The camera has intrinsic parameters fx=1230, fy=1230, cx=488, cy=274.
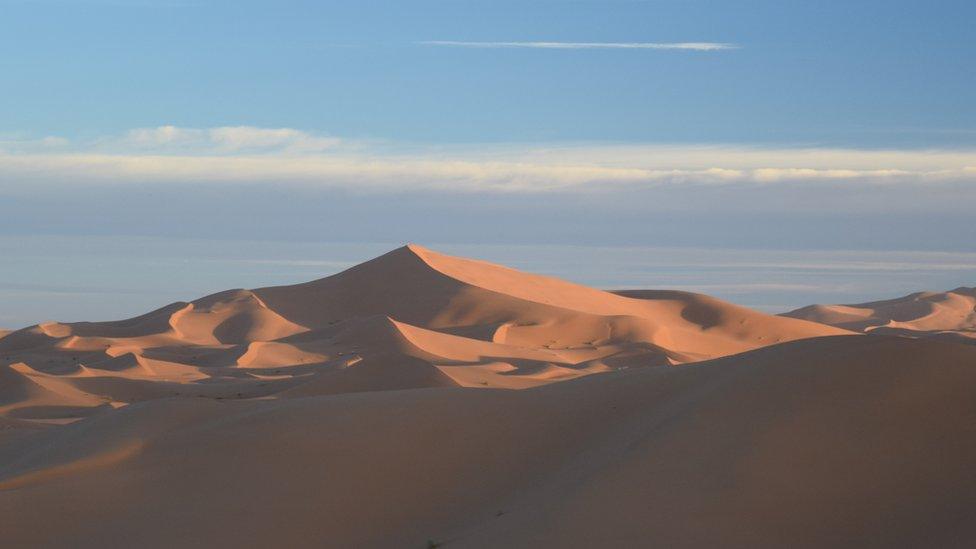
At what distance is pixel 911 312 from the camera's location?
58500 mm

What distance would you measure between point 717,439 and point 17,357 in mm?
25560

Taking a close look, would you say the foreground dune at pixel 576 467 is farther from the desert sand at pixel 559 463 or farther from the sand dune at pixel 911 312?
the sand dune at pixel 911 312

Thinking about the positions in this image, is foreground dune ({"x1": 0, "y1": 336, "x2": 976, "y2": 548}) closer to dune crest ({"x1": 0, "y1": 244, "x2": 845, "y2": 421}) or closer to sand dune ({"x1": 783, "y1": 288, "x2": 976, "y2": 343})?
dune crest ({"x1": 0, "y1": 244, "x2": 845, "y2": 421})

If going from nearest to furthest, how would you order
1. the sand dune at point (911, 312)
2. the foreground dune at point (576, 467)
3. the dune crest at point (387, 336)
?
the foreground dune at point (576, 467)
the dune crest at point (387, 336)
the sand dune at point (911, 312)

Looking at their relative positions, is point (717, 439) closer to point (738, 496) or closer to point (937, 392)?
point (738, 496)

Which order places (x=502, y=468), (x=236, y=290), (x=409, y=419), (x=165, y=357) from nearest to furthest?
(x=502, y=468), (x=409, y=419), (x=165, y=357), (x=236, y=290)

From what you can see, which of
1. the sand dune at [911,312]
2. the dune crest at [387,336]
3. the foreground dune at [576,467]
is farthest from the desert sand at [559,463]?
the sand dune at [911,312]

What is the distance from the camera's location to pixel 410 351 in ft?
87.4

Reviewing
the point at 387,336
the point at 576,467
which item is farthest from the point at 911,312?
the point at 576,467

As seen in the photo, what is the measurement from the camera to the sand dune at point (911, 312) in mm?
53447

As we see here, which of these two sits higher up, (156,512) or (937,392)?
(937,392)

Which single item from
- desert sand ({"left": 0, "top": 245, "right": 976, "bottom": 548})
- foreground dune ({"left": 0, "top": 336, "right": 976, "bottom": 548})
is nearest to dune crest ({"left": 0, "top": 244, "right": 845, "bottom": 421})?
desert sand ({"left": 0, "top": 245, "right": 976, "bottom": 548})

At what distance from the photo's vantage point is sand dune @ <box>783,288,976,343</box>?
175 ft

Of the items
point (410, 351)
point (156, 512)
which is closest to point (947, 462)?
point (156, 512)
